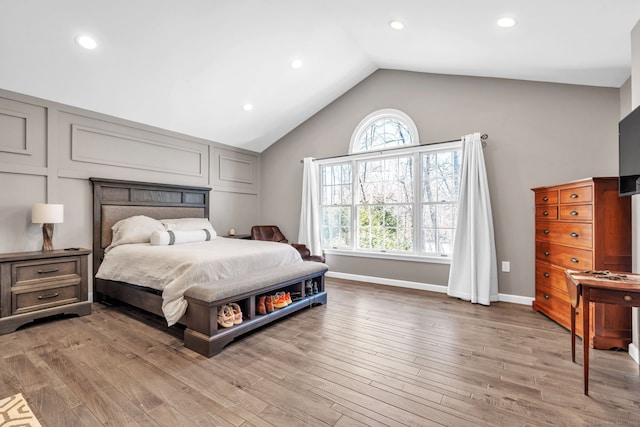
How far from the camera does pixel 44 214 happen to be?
9.45 feet

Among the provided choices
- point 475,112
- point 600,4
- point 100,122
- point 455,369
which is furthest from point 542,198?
point 100,122

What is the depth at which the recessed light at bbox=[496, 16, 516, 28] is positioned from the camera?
7.51ft

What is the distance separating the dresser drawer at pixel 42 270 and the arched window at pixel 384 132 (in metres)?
3.80

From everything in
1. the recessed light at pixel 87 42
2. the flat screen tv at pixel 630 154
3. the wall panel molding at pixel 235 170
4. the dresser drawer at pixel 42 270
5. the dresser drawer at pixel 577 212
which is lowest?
the dresser drawer at pixel 42 270

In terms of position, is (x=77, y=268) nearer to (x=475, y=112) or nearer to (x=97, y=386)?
(x=97, y=386)

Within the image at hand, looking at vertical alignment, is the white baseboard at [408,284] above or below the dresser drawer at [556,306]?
below

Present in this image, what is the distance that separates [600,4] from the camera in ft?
6.17

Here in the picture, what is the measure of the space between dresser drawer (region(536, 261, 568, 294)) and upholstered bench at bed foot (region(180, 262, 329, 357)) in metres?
2.46

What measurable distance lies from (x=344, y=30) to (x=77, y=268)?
3.92 metres

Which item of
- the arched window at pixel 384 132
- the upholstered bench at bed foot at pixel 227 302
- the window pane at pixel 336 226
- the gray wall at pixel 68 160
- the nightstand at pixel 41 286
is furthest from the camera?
the window pane at pixel 336 226

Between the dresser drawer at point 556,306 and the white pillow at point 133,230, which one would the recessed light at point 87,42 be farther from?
the dresser drawer at point 556,306

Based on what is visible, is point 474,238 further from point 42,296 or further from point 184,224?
point 42,296

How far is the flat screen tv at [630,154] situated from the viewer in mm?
1835

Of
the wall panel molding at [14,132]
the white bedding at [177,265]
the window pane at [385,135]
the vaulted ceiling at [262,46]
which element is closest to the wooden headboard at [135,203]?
the white bedding at [177,265]
